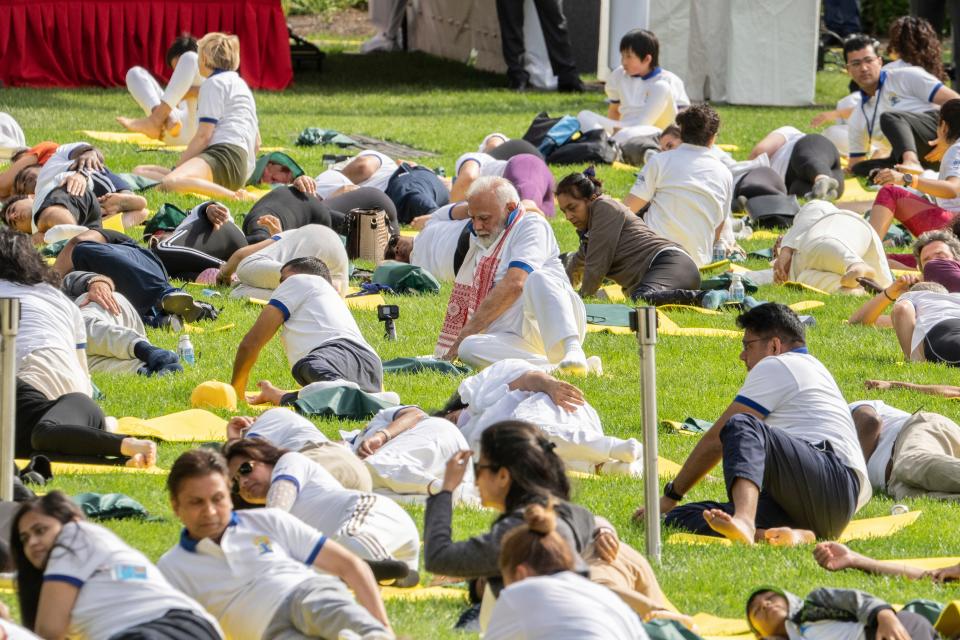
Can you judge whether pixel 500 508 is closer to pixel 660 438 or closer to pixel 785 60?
pixel 660 438

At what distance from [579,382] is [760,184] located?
19.8 ft

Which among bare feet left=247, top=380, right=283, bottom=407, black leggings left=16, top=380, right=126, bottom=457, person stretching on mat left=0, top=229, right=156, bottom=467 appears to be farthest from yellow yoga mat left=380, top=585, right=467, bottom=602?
bare feet left=247, top=380, right=283, bottom=407

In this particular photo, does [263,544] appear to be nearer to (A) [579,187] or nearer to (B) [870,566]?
(B) [870,566]

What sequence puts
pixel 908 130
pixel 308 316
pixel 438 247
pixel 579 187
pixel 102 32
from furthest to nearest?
pixel 102 32 < pixel 908 130 < pixel 438 247 < pixel 579 187 < pixel 308 316

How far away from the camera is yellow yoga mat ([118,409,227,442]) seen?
8.23 m

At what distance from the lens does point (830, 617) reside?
5512 millimetres

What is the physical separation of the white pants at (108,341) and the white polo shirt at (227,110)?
4.83 metres

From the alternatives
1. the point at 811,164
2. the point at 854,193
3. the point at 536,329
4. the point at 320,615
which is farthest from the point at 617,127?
the point at 320,615

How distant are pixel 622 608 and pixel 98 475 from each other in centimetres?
355

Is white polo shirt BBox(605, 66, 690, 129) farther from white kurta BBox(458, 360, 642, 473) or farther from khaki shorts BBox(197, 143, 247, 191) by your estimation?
white kurta BBox(458, 360, 642, 473)

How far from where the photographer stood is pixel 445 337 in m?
10.2

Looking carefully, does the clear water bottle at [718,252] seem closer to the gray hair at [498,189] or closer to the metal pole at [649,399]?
the gray hair at [498,189]

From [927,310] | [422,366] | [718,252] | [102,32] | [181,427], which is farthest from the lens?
[102,32]

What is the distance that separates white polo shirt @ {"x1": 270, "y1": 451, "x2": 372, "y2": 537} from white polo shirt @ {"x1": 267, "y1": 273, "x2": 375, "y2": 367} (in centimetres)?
299
